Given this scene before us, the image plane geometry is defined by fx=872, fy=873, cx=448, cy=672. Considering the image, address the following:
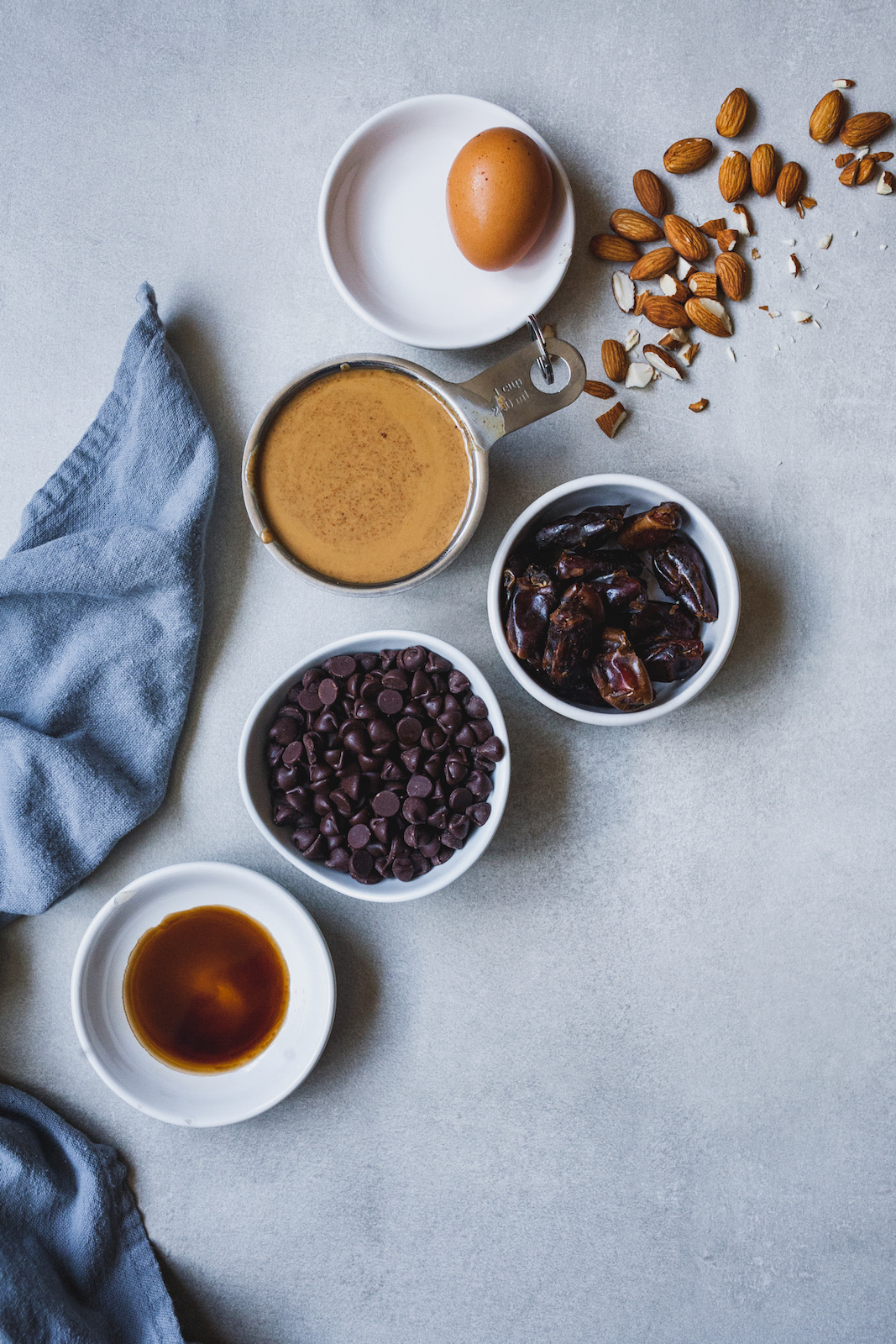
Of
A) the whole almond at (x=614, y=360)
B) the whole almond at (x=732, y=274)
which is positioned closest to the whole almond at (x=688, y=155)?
the whole almond at (x=732, y=274)

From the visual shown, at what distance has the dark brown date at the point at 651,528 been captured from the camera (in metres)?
1.12

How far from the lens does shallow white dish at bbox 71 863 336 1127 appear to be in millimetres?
1205

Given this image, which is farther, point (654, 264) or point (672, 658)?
point (654, 264)

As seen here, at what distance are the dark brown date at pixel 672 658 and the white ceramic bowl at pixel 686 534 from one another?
0.06 feet

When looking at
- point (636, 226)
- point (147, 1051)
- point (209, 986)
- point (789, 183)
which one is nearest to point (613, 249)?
point (636, 226)

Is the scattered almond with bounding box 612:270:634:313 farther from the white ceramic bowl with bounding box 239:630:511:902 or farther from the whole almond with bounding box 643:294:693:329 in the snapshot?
the white ceramic bowl with bounding box 239:630:511:902

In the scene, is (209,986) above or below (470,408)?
below

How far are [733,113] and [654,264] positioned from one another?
0.24 m

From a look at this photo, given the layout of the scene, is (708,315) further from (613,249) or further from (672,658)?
(672,658)

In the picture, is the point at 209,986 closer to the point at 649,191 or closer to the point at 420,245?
the point at 420,245

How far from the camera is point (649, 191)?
1.25 metres

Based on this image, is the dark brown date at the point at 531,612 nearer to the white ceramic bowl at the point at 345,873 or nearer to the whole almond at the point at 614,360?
the white ceramic bowl at the point at 345,873

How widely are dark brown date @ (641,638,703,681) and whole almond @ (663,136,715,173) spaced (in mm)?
697

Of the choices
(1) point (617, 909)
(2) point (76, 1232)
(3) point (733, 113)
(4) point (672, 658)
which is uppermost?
(3) point (733, 113)
